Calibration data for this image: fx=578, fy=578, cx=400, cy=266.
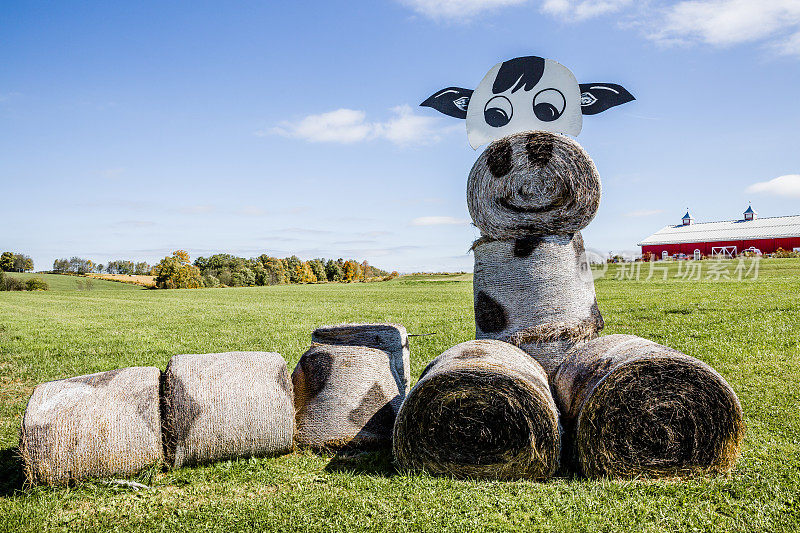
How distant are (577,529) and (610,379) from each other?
1.24m

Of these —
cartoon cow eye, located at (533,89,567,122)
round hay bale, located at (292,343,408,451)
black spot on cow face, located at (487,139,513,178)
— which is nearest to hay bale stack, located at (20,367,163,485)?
round hay bale, located at (292,343,408,451)

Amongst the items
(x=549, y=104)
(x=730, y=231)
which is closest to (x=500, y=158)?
(x=549, y=104)

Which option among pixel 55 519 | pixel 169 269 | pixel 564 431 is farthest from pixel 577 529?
pixel 169 269

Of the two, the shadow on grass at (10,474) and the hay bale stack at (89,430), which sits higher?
the hay bale stack at (89,430)

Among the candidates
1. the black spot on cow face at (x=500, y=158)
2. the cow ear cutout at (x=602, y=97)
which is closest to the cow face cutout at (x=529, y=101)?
the cow ear cutout at (x=602, y=97)

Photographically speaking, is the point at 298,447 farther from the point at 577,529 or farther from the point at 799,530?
the point at 799,530

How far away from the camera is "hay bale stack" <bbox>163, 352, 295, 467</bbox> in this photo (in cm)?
506

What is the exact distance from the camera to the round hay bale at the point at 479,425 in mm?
4594

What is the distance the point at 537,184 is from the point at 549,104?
6.41 feet

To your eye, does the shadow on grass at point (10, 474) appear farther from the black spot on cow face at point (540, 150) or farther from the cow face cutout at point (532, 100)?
the cow face cutout at point (532, 100)

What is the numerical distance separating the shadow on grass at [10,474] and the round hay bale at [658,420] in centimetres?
470

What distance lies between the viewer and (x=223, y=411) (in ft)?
16.9

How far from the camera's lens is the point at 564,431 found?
5039 millimetres

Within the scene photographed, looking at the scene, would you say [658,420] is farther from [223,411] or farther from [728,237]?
[728,237]
